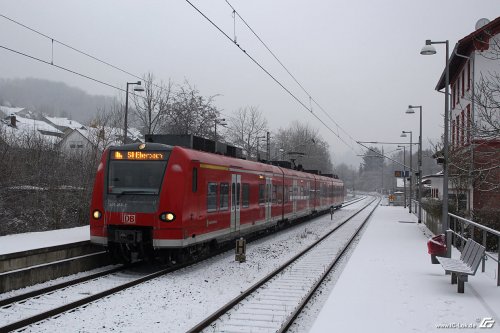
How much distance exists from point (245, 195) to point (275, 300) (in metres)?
7.43

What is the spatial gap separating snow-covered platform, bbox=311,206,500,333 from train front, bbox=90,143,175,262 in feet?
14.9

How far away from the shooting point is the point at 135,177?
12.2 meters

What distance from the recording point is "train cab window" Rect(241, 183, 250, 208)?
1651cm

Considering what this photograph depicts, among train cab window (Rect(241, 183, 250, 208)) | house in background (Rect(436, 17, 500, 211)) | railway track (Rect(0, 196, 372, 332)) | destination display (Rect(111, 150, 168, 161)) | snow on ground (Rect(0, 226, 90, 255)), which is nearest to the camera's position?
railway track (Rect(0, 196, 372, 332))

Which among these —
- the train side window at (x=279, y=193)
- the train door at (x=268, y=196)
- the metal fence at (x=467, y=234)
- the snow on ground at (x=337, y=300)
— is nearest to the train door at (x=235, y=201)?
the snow on ground at (x=337, y=300)

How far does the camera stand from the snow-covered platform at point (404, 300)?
7.47m

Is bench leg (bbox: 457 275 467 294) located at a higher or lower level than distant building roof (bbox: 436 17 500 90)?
lower

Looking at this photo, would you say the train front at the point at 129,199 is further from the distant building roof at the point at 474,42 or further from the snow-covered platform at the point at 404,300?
the distant building roof at the point at 474,42

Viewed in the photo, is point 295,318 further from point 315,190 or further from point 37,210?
point 315,190

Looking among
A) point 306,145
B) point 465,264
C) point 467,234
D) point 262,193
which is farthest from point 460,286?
point 306,145

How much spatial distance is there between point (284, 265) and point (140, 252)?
12.0 ft

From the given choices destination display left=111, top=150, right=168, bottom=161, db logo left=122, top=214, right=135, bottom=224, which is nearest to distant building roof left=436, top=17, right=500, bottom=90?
destination display left=111, top=150, right=168, bottom=161

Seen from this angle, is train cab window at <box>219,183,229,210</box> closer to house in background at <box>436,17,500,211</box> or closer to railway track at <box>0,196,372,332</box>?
railway track at <box>0,196,372,332</box>

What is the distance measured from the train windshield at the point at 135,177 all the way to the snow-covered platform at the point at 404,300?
4786 millimetres
